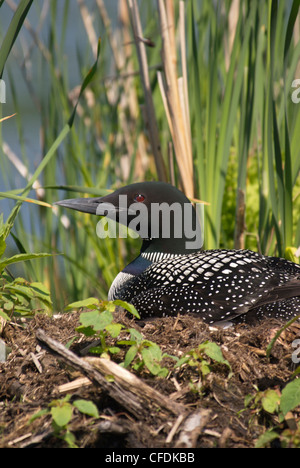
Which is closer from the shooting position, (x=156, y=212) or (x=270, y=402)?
(x=270, y=402)

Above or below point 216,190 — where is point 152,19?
above

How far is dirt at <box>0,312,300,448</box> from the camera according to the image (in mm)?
1312

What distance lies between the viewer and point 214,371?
5.18ft

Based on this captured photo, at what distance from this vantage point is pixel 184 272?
2156 millimetres

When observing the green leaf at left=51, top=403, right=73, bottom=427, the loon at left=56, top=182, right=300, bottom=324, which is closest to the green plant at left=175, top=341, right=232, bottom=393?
the green leaf at left=51, top=403, right=73, bottom=427

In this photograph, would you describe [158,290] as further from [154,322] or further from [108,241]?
[108,241]

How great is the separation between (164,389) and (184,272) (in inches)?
28.6

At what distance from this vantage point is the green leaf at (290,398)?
4.16 feet

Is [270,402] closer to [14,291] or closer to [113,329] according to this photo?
[113,329]

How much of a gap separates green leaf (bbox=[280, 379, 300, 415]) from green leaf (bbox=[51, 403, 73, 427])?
50 centimetres

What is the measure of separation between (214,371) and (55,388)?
1.50 ft

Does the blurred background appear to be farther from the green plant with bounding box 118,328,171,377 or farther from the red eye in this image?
the green plant with bounding box 118,328,171,377

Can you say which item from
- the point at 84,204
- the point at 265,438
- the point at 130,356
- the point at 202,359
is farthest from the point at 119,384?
the point at 84,204
